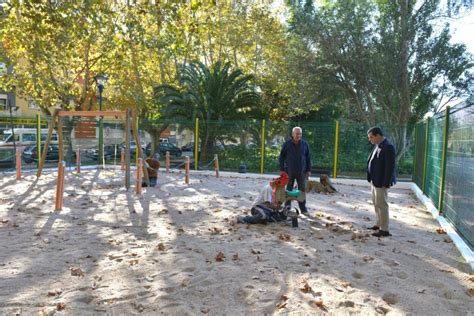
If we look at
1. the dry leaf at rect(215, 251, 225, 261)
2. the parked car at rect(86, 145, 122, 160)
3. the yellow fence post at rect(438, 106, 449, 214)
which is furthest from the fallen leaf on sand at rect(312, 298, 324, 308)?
the parked car at rect(86, 145, 122, 160)

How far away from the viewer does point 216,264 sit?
5.02m

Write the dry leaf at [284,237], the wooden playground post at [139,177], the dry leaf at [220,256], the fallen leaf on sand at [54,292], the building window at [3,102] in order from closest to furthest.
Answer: the fallen leaf on sand at [54,292] < the dry leaf at [220,256] < the dry leaf at [284,237] < the wooden playground post at [139,177] < the building window at [3,102]

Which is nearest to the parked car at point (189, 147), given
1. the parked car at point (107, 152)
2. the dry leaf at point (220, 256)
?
the parked car at point (107, 152)

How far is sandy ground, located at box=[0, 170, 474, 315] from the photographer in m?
3.90

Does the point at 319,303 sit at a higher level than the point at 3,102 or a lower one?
lower

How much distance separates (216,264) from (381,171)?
10.00 ft

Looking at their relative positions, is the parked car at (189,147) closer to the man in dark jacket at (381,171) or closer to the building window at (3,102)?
the man in dark jacket at (381,171)

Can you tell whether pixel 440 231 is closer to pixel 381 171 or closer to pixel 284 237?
pixel 381 171

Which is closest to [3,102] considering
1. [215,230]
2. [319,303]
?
[215,230]

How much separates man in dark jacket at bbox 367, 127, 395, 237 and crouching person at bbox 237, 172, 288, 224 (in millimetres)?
1494

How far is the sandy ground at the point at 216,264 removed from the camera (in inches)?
154

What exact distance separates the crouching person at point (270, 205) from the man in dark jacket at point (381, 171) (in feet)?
4.90

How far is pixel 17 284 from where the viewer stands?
14.0 feet

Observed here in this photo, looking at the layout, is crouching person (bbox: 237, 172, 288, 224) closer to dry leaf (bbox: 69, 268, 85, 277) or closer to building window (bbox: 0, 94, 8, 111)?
dry leaf (bbox: 69, 268, 85, 277)
